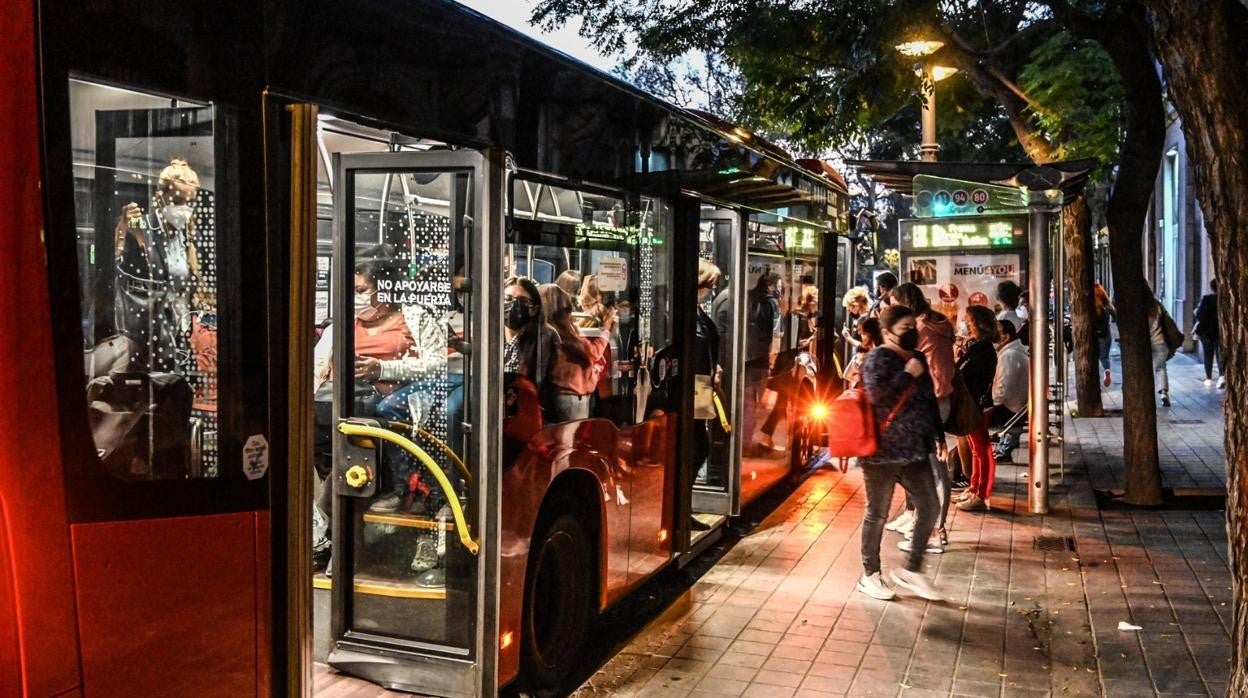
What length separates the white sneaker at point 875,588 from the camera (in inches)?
302

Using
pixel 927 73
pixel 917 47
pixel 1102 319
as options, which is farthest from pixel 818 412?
pixel 1102 319

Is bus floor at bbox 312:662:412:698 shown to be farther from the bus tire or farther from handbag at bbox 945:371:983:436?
handbag at bbox 945:371:983:436

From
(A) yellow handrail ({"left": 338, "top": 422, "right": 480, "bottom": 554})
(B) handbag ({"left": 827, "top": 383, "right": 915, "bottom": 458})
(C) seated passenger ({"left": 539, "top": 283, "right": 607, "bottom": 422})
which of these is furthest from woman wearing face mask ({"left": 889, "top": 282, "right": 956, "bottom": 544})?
(A) yellow handrail ({"left": 338, "top": 422, "right": 480, "bottom": 554})

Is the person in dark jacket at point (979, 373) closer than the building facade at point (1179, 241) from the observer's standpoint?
Yes

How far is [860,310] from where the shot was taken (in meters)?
12.0

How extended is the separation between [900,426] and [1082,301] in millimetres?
10635

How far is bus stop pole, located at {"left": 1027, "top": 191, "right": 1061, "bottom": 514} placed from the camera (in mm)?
10266

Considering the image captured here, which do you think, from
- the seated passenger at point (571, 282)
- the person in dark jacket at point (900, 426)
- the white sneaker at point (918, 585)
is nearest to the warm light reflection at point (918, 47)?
the person in dark jacket at point (900, 426)

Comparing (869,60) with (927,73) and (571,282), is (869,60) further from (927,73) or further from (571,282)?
(571,282)

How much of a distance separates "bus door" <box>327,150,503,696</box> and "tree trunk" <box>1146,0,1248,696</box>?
9.16 ft

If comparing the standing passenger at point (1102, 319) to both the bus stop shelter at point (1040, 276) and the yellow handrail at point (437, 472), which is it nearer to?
the bus stop shelter at point (1040, 276)

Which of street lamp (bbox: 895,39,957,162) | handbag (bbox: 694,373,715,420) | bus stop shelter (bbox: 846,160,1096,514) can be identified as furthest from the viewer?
street lamp (bbox: 895,39,957,162)

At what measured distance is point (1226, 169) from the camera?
4793 millimetres

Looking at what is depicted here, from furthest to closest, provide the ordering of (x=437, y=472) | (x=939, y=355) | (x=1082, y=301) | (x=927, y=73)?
(x=1082, y=301) < (x=927, y=73) < (x=939, y=355) < (x=437, y=472)
